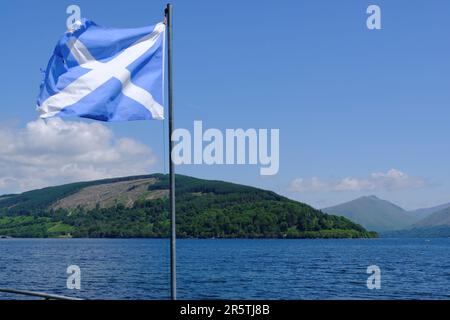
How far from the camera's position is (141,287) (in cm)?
9344

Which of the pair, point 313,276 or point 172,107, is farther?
point 313,276

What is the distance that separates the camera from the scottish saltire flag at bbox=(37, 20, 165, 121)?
13.7 metres

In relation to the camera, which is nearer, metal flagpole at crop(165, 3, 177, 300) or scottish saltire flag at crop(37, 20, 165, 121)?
metal flagpole at crop(165, 3, 177, 300)

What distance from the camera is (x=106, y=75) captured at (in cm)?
1400

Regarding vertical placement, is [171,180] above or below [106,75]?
below

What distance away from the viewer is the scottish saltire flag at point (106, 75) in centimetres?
1370

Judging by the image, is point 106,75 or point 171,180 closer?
point 171,180

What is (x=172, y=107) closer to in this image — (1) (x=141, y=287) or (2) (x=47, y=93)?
A: (2) (x=47, y=93)

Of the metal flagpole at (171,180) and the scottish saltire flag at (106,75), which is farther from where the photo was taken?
the scottish saltire flag at (106,75)
